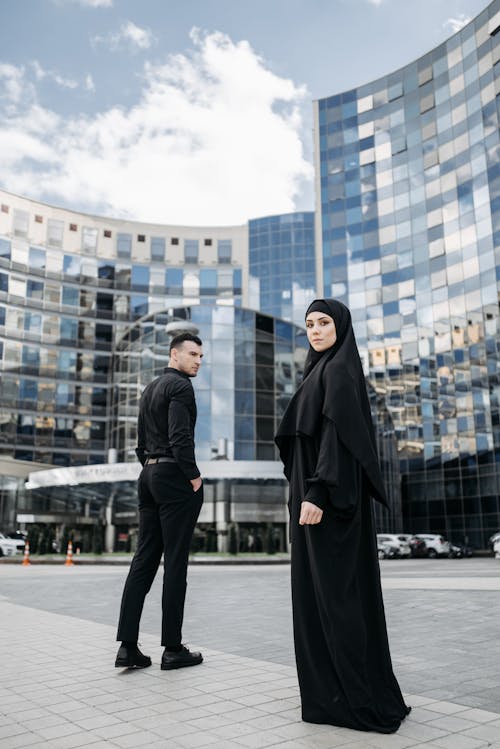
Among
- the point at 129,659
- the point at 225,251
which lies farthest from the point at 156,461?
the point at 225,251

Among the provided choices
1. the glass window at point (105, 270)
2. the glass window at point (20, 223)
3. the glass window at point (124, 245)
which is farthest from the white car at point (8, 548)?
the glass window at point (124, 245)

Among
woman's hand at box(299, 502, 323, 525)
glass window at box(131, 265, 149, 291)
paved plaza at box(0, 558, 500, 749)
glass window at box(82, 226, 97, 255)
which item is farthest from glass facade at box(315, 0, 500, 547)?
woman's hand at box(299, 502, 323, 525)

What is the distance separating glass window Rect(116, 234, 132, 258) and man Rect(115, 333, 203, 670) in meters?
61.1

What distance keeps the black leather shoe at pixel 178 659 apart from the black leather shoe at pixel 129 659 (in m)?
0.16

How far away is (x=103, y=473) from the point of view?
33.7m

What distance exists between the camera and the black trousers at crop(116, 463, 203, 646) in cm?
488

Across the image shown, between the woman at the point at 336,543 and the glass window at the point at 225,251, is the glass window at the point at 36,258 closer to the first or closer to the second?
the glass window at the point at 225,251

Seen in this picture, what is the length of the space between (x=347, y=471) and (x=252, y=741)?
1.41 m

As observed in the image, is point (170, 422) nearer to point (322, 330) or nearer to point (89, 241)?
point (322, 330)

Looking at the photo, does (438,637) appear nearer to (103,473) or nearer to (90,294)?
(103,473)

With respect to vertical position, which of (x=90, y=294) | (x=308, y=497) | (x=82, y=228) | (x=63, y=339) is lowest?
(x=308, y=497)

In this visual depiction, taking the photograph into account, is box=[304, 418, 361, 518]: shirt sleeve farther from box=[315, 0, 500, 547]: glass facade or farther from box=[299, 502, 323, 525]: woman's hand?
box=[315, 0, 500, 547]: glass facade

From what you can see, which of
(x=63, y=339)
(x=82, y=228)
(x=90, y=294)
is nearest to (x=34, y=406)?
(x=63, y=339)

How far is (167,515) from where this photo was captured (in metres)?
5.02
